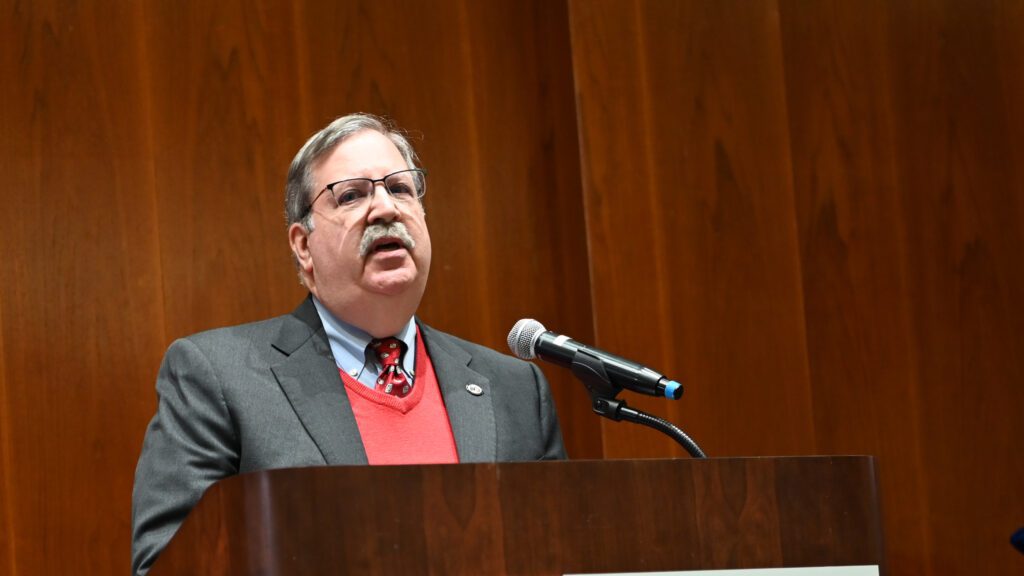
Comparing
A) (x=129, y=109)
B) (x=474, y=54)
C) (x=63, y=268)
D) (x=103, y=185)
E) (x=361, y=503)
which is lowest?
(x=361, y=503)

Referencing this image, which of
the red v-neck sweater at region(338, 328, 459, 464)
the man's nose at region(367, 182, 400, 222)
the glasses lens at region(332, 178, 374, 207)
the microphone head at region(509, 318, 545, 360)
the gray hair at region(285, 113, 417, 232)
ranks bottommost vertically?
the red v-neck sweater at region(338, 328, 459, 464)

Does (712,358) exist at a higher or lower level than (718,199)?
lower

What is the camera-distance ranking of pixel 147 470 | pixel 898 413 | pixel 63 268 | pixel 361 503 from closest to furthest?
1. pixel 361 503
2. pixel 147 470
3. pixel 63 268
4. pixel 898 413

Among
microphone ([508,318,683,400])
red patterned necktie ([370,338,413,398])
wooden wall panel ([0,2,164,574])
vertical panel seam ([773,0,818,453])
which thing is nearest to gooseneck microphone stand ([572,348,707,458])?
microphone ([508,318,683,400])

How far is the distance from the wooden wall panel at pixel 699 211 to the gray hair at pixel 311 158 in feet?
3.42

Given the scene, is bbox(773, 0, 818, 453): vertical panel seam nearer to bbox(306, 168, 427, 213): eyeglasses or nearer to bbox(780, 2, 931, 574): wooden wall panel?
bbox(780, 2, 931, 574): wooden wall panel

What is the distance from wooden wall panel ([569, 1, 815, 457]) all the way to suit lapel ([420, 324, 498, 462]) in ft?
3.17

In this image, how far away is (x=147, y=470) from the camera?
2.21 meters

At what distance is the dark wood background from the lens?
3410 mm

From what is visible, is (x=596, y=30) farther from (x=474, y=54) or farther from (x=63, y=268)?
(x=63, y=268)

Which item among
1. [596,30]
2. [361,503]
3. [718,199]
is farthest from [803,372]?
[361,503]

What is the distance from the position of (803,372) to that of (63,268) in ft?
6.86

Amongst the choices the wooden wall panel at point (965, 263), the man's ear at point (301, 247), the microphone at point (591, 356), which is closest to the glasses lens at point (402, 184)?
the man's ear at point (301, 247)

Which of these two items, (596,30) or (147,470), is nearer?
(147,470)
